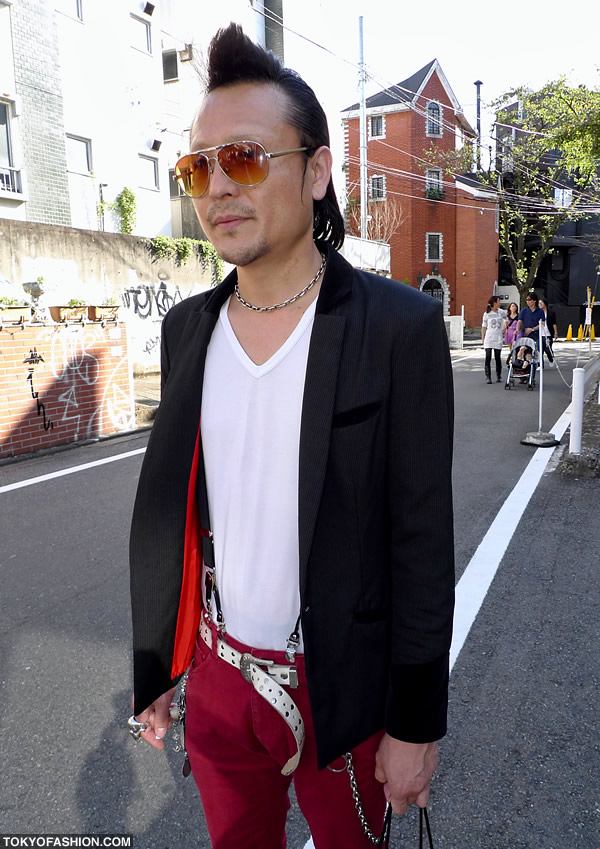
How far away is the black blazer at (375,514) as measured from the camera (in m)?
1.31

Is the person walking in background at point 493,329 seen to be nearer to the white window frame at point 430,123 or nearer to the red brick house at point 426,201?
the red brick house at point 426,201

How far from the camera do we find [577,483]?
6.97 metres

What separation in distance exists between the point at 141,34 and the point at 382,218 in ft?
69.5

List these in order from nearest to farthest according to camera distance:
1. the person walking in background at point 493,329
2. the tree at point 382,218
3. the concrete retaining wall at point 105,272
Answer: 1. the concrete retaining wall at point 105,272
2. the person walking in background at point 493,329
3. the tree at point 382,218

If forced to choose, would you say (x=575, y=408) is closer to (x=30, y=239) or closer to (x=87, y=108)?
(x=30, y=239)

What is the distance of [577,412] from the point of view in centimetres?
752

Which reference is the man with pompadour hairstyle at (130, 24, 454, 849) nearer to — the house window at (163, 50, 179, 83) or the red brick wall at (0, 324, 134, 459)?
the red brick wall at (0, 324, 134, 459)

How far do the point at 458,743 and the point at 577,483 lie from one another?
15.8ft

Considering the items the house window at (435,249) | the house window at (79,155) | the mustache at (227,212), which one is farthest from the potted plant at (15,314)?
the house window at (435,249)

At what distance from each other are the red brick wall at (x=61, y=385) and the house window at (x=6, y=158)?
8.08 m

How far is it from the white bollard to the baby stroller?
22.9ft

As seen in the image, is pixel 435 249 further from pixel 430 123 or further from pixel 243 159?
pixel 243 159

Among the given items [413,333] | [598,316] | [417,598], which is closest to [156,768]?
[417,598]

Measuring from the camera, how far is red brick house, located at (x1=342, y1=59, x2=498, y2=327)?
38344mm
